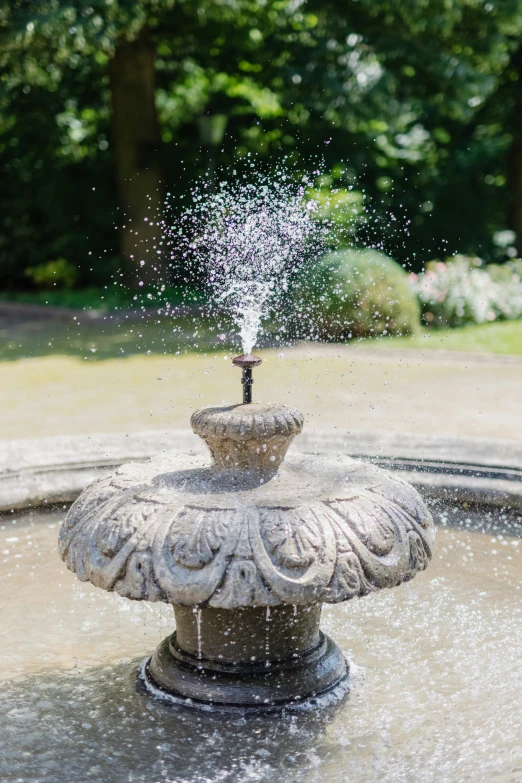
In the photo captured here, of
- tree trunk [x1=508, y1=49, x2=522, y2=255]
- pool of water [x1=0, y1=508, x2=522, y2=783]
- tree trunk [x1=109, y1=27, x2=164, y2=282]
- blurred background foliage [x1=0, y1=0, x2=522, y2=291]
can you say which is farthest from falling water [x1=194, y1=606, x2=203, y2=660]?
tree trunk [x1=508, y1=49, x2=522, y2=255]

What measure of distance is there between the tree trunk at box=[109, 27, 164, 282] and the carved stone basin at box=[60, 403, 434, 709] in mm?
16044

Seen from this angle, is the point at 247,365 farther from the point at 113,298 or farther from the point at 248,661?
the point at 113,298

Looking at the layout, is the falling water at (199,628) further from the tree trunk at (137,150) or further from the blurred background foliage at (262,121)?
the tree trunk at (137,150)

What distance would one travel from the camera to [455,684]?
12.5 ft

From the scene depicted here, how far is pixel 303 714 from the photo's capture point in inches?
139

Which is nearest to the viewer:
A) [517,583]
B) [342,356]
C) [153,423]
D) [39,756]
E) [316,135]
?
[39,756]

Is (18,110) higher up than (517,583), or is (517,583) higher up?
(18,110)

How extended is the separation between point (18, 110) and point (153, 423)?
15.0m

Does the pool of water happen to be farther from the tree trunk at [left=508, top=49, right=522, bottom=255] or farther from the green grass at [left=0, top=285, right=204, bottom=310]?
the tree trunk at [left=508, top=49, right=522, bottom=255]

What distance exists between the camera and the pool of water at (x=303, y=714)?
3197mm

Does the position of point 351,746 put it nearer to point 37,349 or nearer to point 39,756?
point 39,756

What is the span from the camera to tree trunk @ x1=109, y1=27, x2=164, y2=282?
18.9 metres

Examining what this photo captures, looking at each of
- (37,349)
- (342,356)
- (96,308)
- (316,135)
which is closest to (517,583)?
(342,356)

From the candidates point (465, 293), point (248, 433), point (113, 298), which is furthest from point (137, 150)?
point (248, 433)
